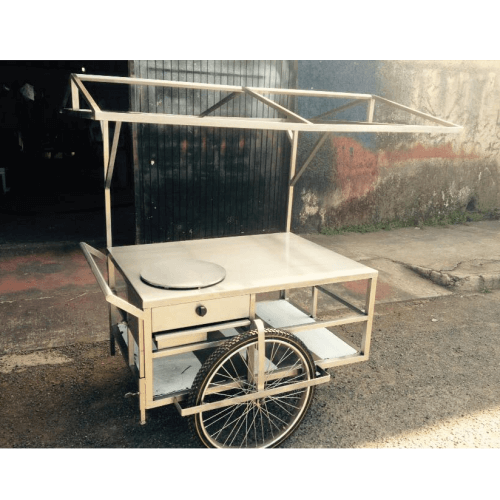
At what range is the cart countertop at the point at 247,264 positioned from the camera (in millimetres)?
2545

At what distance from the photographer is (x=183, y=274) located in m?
2.70

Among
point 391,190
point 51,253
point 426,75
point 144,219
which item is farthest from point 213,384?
point 426,75

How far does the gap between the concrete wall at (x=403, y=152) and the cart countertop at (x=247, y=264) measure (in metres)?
3.64

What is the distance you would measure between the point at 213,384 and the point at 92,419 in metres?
0.91

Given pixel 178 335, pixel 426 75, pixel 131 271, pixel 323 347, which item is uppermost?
pixel 426 75

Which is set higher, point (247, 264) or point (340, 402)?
point (247, 264)

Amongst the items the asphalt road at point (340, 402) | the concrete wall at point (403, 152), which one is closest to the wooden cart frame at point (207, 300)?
the asphalt road at point (340, 402)

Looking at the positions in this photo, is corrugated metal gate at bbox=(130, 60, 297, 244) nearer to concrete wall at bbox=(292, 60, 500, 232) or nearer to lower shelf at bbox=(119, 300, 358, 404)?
concrete wall at bbox=(292, 60, 500, 232)

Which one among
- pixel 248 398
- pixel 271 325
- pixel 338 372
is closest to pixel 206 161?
pixel 271 325

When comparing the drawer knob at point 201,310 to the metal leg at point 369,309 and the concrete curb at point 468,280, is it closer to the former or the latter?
the metal leg at point 369,309

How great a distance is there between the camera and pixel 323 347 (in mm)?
3170

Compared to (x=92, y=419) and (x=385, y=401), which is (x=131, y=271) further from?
(x=385, y=401)

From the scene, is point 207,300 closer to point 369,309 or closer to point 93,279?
point 369,309

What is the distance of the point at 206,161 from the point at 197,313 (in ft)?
12.9
